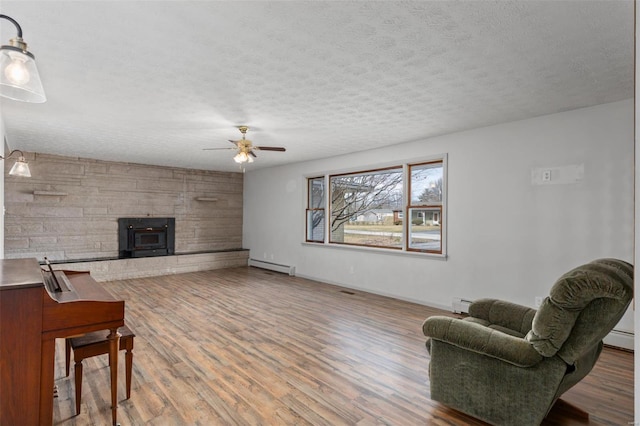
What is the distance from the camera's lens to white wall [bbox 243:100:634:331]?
3.54 metres

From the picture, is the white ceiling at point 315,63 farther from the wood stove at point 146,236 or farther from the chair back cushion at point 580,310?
the wood stove at point 146,236

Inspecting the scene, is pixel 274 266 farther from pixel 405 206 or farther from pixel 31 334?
pixel 31 334

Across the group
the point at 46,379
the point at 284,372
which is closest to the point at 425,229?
the point at 284,372

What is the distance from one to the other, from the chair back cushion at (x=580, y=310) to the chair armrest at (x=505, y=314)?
71 cm

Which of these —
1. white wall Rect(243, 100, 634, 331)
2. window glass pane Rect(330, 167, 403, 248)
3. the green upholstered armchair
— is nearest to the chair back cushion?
the green upholstered armchair

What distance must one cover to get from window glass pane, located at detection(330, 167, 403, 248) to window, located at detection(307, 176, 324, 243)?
0.36 meters

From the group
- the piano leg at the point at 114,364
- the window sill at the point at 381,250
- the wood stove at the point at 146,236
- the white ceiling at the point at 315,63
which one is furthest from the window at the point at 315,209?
the piano leg at the point at 114,364

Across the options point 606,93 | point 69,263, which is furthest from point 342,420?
point 69,263

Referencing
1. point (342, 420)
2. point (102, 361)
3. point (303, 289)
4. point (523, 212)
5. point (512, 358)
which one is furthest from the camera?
point (303, 289)

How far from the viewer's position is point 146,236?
779cm

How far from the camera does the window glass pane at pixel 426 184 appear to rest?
5.21 meters

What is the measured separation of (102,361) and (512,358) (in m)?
3.48

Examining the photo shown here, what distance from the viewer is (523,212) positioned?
4180 mm

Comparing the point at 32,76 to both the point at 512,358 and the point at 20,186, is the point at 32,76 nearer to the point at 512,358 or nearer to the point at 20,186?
the point at 512,358
